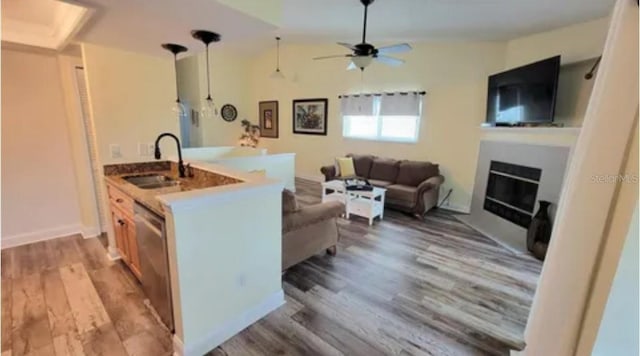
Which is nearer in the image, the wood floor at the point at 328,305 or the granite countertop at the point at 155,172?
the wood floor at the point at 328,305

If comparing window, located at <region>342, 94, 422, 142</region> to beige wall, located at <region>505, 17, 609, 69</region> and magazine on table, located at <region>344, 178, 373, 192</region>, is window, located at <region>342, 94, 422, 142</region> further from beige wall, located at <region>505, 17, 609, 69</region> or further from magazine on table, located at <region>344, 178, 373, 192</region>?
beige wall, located at <region>505, 17, 609, 69</region>

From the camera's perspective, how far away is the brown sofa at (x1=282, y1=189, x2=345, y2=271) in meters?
2.64

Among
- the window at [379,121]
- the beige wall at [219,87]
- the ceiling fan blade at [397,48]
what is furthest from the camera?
the beige wall at [219,87]

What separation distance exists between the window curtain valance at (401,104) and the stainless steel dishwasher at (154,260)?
189 inches

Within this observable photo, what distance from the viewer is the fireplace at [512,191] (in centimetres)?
358

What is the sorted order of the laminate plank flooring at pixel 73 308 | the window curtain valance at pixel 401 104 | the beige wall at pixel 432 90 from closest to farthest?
1. the laminate plank flooring at pixel 73 308
2. the beige wall at pixel 432 90
3. the window curtain valance at pixel 401 104

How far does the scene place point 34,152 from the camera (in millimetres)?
3344

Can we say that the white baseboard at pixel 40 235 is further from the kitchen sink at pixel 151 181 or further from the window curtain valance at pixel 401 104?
the window curtain valance at pixel 401 104

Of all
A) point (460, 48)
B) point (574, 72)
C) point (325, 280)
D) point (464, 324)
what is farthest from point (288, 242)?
point (460, 48)

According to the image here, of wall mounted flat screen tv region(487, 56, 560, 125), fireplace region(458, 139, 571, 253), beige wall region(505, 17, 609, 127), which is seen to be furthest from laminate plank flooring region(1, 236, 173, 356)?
beige wall region(505, 17, 609, 127)

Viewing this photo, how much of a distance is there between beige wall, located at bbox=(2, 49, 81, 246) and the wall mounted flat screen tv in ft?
18.8

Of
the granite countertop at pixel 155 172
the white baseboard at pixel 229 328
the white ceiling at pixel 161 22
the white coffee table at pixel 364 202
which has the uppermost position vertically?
the white ceiling at pixel 161 22

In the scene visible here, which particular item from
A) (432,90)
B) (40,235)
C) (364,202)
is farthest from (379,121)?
(40,235)

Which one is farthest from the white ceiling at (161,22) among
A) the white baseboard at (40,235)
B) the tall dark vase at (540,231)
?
the tall dark vase at (540,231)
